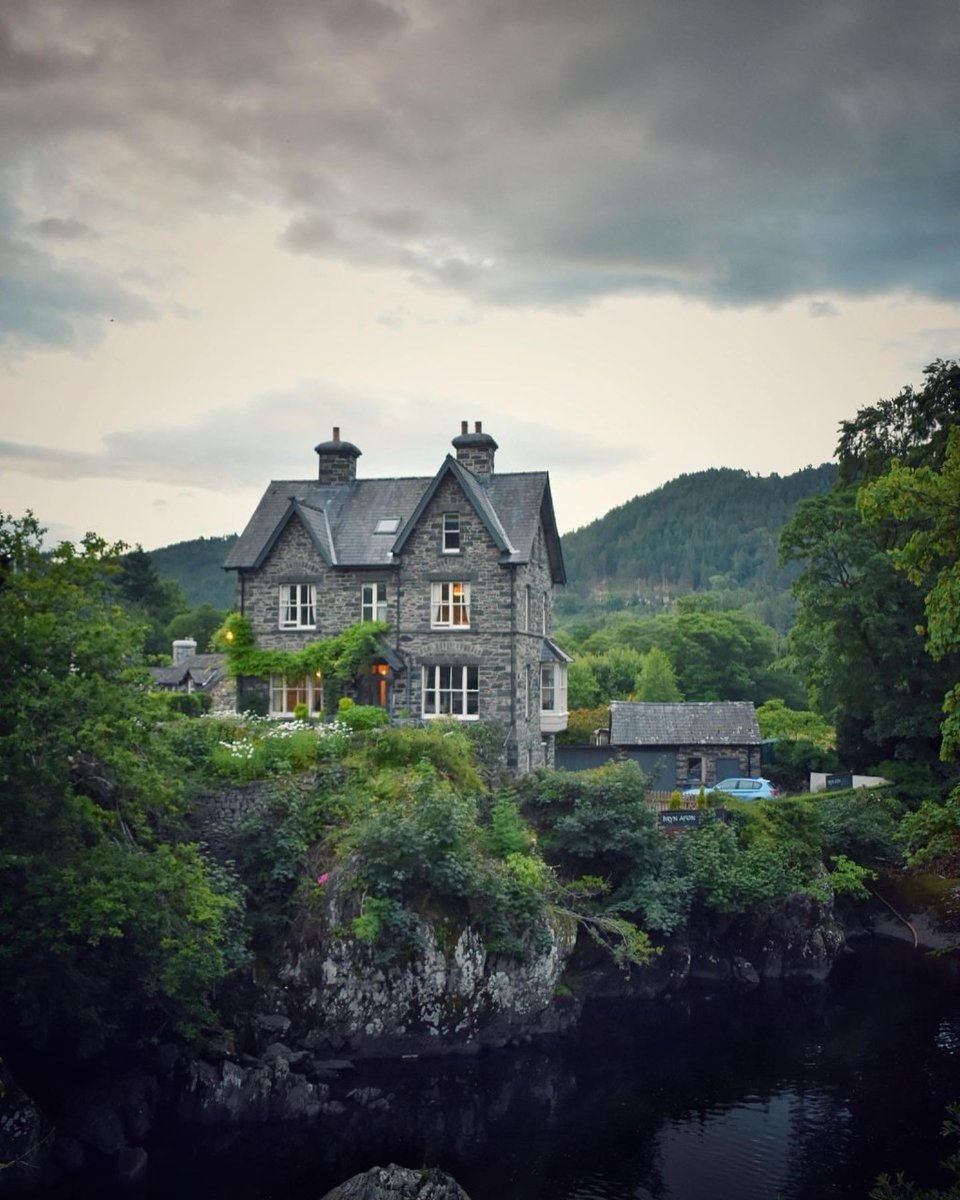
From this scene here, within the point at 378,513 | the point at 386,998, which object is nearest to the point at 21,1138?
the point at 386,998

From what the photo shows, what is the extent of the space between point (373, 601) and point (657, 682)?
41201 mm

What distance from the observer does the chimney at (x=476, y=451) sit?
43.6 metres

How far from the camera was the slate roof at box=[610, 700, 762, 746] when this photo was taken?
Result: 53125 mm

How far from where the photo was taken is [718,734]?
175ft

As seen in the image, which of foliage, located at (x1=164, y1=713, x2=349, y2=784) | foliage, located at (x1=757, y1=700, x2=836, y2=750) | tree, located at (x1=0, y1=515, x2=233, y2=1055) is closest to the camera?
tree, located at (x1=0, y1=515, x2=233, y2=1055)

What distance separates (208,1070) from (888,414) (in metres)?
40.0

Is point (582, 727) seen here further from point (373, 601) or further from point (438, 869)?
point (438, 869)

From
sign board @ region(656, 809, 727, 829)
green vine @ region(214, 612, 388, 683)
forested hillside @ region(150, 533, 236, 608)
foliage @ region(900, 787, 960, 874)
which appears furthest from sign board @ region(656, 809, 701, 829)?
forested hillside @ region(150, 533, 236, 608)

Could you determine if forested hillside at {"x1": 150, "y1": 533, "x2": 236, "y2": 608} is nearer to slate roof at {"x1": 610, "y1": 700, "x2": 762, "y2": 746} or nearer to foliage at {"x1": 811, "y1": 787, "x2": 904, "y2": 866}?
slate roof at {"x1": 610, "y1": 700, "x2": 762, "y2": 746}

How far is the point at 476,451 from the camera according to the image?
43.7 m

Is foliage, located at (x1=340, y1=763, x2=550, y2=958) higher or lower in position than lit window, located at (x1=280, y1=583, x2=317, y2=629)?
lower

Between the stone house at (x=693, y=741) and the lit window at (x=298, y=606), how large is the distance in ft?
62.5

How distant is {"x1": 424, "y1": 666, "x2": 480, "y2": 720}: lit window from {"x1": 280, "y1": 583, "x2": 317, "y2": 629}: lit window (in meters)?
5.67

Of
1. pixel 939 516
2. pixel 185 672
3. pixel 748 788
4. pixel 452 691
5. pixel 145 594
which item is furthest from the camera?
pixel 145 594
